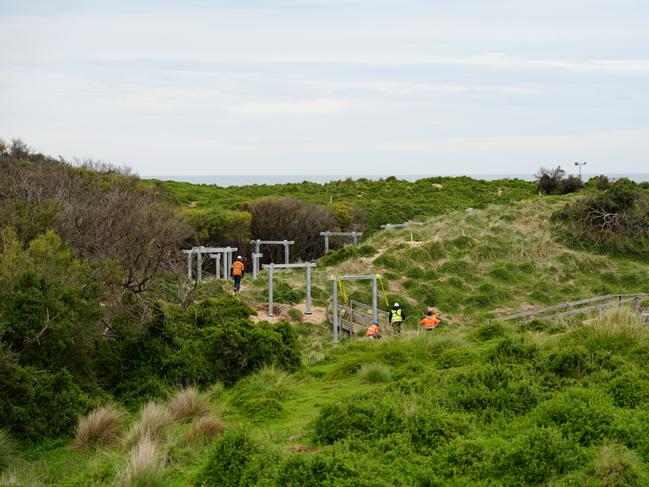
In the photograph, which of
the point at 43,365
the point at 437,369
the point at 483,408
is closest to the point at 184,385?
the point at 43,365

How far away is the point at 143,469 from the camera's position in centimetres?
856

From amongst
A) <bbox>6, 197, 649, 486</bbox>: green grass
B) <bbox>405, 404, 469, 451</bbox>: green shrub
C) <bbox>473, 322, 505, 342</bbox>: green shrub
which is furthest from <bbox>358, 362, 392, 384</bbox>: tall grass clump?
<bbox>405, 404, 469, 451</bbox>: green shrub

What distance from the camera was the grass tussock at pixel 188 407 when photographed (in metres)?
11.7

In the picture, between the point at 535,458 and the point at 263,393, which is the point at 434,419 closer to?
the point at 535,458

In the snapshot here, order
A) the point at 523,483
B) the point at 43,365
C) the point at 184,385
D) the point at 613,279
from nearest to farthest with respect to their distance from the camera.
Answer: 1. the point at 523,483
2. the point at 43,365
3. the point at 184,385
4. the point at 613,279

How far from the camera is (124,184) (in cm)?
4144

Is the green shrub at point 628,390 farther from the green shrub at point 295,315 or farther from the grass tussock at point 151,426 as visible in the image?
the green shrub at point 295,315

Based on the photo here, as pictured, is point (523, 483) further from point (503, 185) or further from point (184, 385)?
point (503, 185)

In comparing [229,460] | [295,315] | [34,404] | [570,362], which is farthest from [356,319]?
[229,460]

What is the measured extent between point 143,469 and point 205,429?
190 centimetres

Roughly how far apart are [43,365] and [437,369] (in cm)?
647

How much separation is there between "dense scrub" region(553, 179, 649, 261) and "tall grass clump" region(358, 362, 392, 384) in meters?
23.6

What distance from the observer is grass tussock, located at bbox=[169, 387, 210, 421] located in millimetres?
11737

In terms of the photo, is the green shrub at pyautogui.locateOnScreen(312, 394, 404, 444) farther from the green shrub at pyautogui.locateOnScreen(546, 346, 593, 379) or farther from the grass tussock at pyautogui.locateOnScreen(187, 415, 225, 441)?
the green shrub at pyautogui.locateOnScreen(546, 346, 593, 379)
